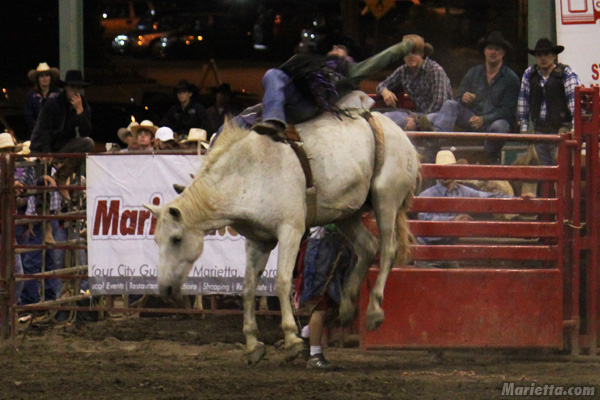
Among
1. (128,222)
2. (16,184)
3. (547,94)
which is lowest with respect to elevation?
(128,222)

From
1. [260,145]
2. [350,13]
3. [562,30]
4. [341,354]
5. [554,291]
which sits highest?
[350,13]

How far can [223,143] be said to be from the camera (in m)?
6.58

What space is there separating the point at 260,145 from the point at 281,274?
84cm

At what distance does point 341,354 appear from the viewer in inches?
315

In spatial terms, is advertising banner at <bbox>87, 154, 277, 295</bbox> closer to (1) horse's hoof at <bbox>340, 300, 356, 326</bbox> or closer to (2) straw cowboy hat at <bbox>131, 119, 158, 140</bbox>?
(1) horse's hoof at <bbox>340, 300, 356, 326</bbox>

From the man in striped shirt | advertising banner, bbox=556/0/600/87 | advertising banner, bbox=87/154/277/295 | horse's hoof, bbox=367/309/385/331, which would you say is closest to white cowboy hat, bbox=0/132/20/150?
advertising banner, bbox=87/154/277/295

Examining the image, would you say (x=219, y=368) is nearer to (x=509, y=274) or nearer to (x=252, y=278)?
(x=252, y=278)

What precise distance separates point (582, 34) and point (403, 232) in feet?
12.8

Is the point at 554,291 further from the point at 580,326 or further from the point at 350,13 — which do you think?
the point at 350,13

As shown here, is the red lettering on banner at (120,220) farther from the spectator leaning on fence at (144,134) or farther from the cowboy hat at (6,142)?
the cowboy hat at (6,142)

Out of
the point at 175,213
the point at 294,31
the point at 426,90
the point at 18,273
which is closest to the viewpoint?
the point at 175,213

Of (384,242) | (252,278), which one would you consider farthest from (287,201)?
(384,242)

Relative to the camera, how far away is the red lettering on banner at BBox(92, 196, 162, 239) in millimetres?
8656

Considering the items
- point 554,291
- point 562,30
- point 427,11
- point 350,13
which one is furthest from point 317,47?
point 427,11
